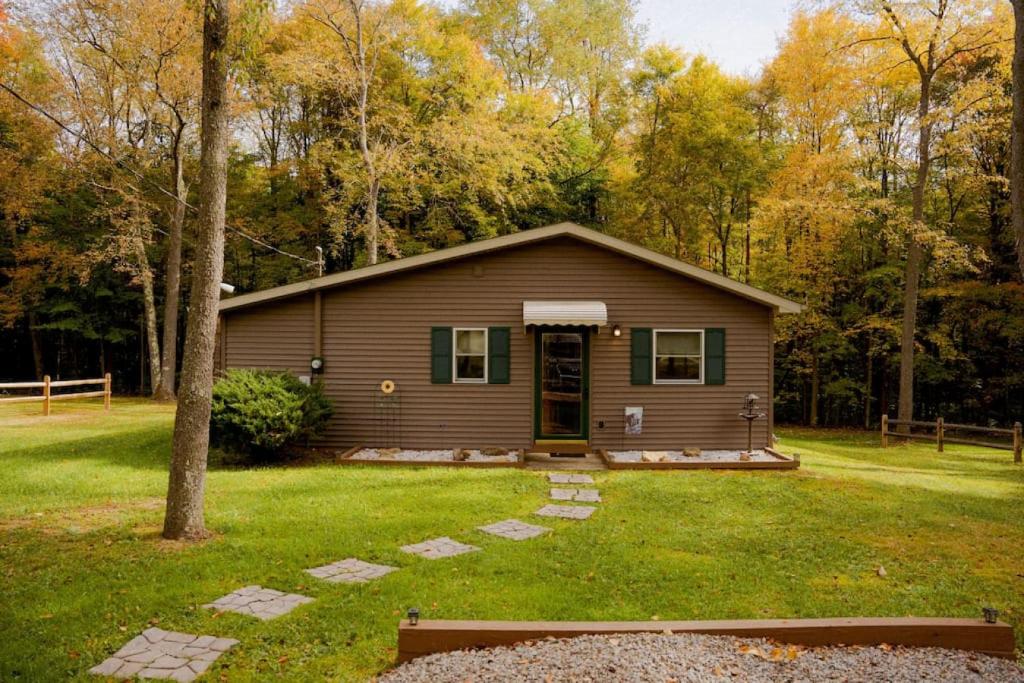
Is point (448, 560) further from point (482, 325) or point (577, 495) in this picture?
point (482, 325)

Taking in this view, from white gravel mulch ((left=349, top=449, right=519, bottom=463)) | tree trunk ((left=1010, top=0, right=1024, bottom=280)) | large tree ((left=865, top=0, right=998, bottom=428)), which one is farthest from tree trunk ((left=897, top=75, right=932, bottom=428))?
tree trunk ((left=1010, top=0, right=1024, bottom=280))

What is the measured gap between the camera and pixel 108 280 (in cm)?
2541

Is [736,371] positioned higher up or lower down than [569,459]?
higher up

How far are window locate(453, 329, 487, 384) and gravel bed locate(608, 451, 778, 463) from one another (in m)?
2.78

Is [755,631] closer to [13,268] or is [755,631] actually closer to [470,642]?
[470,642]

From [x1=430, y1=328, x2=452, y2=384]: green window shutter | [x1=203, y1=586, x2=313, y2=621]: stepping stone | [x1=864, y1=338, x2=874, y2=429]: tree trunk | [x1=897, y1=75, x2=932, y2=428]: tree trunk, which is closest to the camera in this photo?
[x1=203, y1=586, x2=313, y2=621]: stepping stone

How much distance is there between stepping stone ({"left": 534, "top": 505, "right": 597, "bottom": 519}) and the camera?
7.69 metres

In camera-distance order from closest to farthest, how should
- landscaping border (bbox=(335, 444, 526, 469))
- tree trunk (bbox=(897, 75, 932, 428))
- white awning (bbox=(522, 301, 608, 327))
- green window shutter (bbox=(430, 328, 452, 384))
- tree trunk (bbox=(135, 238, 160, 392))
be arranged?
landscaping border (bbox=(335, 444, 526, 469)) < white awning (bbox=(522, 301, 608, 327)) < green window shutter (bbox=(430, 328, 452, 384)) < tree trunk (bbox=(897, 75, 932, 428)) < tree trunk (bbox=(135, 238, 160, 392))

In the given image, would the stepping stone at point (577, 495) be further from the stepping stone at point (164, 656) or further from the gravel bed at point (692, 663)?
the stepping stone at point (164, 656)

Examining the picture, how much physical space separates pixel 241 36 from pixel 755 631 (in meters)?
6.51

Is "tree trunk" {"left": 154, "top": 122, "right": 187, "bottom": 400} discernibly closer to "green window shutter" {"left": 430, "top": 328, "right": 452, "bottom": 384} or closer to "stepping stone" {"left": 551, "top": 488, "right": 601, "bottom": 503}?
"green window shutter" {"left": 430, "top": 328, "right": 452, "bottom": 384}

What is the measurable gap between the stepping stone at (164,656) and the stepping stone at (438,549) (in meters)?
2.09

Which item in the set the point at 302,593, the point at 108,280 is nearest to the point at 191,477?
the point at 302,593

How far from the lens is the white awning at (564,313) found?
11430mm
